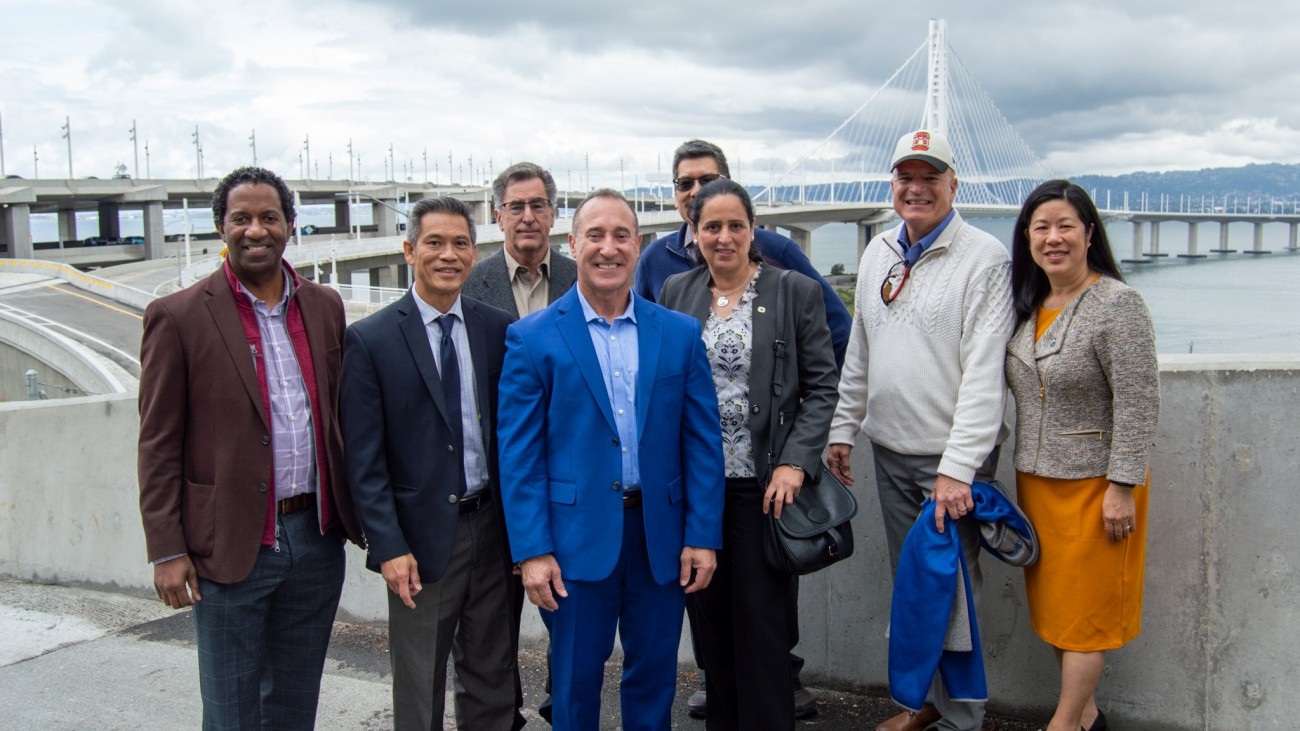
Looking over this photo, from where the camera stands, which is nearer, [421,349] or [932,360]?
[421,349]

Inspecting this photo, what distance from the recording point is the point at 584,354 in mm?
2299

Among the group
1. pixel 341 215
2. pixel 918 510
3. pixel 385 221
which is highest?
pixel 341 215

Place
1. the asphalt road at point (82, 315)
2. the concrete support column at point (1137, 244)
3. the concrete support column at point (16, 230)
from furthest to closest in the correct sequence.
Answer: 1. the concrete support column at point (1137, 244)
2. the concrete support column at point (16, 230)
3. the asphalt road at point (82, 315)

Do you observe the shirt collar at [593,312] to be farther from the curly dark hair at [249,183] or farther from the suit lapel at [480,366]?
the curly dark hair at [249,183]

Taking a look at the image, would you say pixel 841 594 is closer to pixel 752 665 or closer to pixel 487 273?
pixel 752 665

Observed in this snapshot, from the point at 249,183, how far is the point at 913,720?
7.49 feet

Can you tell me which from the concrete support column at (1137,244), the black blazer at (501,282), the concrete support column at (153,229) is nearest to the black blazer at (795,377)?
the black blazer at (501,282)

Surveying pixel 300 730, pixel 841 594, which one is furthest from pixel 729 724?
pixel 300 730

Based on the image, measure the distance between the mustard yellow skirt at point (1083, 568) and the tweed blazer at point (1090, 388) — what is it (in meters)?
0.07

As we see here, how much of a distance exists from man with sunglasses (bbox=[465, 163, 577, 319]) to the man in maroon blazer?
0.80m

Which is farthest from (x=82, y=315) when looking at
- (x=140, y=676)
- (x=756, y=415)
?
(x=756, y=415)

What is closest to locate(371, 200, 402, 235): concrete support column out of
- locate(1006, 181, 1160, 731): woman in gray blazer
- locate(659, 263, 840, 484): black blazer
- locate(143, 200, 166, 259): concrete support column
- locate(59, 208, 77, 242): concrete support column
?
locate(59, 208, 77, 242): concrete support column

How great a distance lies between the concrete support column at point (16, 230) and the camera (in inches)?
1699

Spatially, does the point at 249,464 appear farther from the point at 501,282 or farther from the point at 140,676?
the point at 140,676
